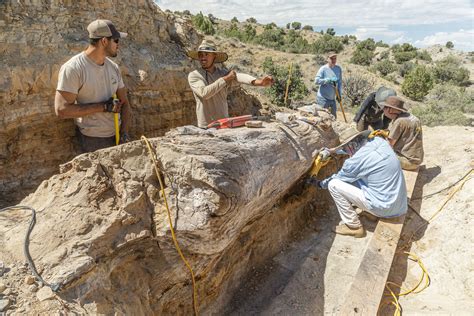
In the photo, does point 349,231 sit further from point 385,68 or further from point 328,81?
point 385,68

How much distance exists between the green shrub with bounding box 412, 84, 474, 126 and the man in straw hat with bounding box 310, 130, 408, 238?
6.14 m

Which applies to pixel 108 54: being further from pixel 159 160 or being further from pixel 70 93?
pixel 159 160

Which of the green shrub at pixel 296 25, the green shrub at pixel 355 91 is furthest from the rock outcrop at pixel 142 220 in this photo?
the green shrub at pixel 296 25

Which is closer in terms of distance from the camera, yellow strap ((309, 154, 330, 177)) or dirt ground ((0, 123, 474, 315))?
dirt ground ((0, 123, 474, 315))

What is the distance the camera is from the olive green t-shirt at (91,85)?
3119 millimetres

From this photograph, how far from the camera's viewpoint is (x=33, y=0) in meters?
4.68

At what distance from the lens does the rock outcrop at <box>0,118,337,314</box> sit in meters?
2.38

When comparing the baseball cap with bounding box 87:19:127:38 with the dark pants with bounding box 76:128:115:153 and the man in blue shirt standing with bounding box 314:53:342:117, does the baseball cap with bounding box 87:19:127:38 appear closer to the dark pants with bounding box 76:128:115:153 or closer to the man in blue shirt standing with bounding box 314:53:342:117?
the dark pants with bounding box 76:128:115:153

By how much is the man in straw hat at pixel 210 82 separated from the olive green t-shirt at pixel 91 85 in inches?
39.5

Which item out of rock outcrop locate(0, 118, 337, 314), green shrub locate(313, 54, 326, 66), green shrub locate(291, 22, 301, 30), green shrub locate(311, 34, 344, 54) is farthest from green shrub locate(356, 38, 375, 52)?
rock outcrop locate(0, 118, 337, 314)

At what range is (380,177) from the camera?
4.20 m

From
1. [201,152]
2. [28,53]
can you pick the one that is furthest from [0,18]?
[201,152]

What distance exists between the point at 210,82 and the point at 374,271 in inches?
125

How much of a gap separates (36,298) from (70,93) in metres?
1.91
